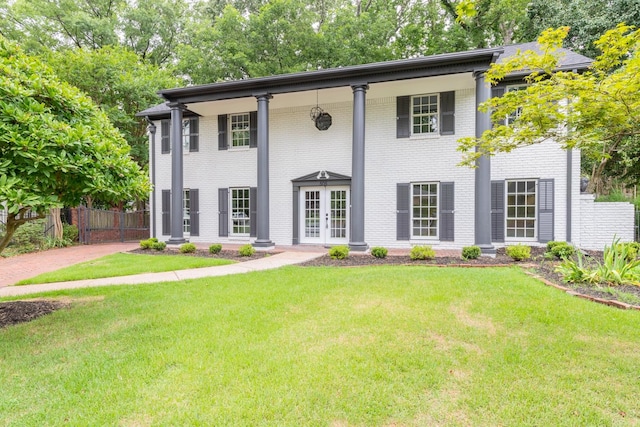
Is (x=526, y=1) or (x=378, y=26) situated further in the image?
(x=378, y=26)

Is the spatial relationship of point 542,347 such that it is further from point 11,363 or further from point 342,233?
point 342,233

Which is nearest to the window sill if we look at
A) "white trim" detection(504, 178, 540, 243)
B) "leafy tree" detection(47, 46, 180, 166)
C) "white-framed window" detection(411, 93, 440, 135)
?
"white-framed window" detection(411, 93, 440, 135)

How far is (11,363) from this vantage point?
3250 millimetres

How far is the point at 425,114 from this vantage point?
1109 centimetres

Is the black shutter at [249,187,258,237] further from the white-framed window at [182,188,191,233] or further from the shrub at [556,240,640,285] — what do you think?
the shrub at [556,240,640,285]

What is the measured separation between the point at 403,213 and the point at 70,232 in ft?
44.7

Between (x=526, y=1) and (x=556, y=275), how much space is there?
14.3 meters

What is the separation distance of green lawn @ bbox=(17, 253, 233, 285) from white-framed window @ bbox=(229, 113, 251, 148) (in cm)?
546

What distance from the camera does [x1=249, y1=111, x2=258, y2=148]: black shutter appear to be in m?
12.8

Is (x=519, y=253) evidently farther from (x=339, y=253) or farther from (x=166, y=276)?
(x=166, y=276)

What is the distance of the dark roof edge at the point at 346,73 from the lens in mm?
8742

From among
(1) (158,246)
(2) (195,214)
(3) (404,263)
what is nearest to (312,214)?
(2) (195,214)

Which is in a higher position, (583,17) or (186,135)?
(583,17)

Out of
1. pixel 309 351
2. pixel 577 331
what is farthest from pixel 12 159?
pixel 577 331
